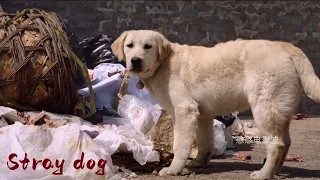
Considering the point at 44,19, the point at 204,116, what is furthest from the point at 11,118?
the point at 204,116

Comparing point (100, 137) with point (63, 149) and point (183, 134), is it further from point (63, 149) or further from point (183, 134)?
point (183, 134)

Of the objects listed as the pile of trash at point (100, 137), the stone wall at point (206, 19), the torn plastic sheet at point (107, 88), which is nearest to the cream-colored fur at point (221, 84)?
the pile of trash at point (100, 137)

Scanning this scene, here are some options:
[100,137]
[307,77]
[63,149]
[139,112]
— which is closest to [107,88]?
[139,112]

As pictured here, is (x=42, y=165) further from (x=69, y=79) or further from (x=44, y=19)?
(x=44, y=19)

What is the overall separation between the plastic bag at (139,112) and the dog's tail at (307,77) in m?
1.39

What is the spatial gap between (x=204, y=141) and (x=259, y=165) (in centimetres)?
49

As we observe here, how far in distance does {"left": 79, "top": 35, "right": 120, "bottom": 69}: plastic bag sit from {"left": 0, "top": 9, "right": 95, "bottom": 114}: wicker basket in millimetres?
1522

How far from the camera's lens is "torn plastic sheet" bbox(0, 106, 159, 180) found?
3.72 m

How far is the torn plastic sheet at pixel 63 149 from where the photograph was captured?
147 inches

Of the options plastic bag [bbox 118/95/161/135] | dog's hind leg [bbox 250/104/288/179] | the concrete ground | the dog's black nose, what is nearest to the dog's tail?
dog's hind leg [bbox 250/104/288/179]

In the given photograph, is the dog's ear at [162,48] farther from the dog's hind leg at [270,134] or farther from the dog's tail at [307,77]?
the dog's tail at [307,77]

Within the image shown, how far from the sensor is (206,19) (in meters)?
9.18

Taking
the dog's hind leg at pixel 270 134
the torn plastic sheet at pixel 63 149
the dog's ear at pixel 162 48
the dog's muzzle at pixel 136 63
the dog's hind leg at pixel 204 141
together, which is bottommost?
the dog's hind leg at pixel 204 141

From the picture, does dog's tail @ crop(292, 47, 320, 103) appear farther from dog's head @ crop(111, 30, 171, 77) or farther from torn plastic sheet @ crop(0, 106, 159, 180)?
torn plastic sheet @ crop(0, 106, 159, 180)
